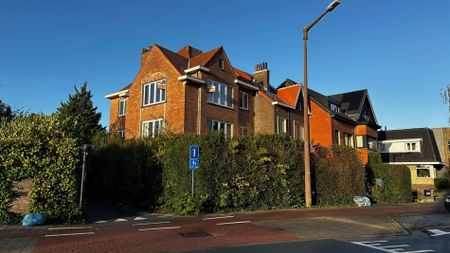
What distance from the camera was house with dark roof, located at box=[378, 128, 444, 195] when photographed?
147 feet

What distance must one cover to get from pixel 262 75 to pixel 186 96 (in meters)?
12.2

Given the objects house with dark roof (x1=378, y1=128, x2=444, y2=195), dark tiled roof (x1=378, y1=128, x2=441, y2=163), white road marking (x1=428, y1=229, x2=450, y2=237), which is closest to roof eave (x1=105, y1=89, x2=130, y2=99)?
white road marking (x1=428, y1=229, x2=450, y2=237)

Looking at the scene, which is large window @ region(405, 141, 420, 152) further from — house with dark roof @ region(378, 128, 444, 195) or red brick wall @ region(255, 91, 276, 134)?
red brick wall @ region(255, 91, 276, 134)

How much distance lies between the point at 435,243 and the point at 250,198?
362 inches

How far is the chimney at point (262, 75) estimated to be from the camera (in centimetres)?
3412

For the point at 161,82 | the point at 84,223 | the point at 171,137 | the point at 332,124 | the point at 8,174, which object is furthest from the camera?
the point at 332,124

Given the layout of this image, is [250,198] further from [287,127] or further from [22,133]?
[287,127]

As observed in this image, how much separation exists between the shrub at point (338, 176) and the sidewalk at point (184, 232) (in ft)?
22.7

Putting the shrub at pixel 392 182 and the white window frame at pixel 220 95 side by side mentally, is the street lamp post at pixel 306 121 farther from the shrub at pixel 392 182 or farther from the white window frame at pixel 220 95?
the shrub at pixel 392 182

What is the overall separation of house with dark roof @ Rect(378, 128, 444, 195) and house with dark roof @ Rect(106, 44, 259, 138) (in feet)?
86.7

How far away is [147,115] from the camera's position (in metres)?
26.3

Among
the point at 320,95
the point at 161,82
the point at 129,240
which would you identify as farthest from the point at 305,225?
the point at 320,95

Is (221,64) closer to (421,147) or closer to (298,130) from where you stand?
(298,130)

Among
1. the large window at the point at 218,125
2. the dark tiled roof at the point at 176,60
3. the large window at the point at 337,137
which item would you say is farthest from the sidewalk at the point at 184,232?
the large window at the point at 337,137
